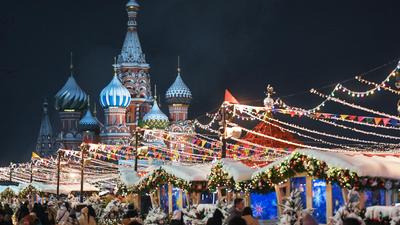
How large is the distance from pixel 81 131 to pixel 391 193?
108941mm

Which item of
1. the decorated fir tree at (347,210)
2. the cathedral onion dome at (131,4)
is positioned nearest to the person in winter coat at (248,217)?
the decorated fir tree at (347,210)

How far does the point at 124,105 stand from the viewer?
4759 inches

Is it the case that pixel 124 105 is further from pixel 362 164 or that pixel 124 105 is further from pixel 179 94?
pixel 362 164

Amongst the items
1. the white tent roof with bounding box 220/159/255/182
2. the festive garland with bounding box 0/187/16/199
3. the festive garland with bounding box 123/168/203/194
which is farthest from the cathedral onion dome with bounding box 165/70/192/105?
the white tent roof with bounding box 220/159/255/182

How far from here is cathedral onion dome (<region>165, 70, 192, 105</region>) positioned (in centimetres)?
12356

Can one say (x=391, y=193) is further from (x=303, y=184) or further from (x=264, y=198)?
(x=264, y=198)

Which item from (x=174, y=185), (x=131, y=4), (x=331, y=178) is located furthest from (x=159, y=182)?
(x=131, y=4)

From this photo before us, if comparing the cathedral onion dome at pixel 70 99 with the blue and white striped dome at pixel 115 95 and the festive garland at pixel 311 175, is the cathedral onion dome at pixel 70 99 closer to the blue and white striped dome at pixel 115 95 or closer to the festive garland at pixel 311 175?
the blue and white striped dome at pixel 115 95

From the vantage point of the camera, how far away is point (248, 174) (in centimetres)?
2552

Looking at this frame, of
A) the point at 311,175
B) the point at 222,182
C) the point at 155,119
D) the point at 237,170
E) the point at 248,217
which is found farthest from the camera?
the point at 155,119

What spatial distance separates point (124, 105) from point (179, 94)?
7677 millimetres

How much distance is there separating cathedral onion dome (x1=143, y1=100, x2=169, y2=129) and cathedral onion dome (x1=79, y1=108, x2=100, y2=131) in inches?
408

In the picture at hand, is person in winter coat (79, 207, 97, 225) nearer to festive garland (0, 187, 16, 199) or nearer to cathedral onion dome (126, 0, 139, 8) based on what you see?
festive garland (0, 187, 16, 199)

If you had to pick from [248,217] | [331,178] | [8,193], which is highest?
[8,193]
